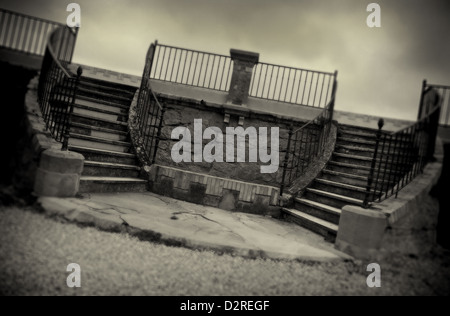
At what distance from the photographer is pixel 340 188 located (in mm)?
4914

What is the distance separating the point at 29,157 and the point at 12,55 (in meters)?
6.70

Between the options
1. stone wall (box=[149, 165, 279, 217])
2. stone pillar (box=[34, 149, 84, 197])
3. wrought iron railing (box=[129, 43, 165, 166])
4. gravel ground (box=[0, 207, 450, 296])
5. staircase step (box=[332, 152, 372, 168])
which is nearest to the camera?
gravel ground (box=[0, 207, 450, 296])

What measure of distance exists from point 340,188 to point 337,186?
7cm

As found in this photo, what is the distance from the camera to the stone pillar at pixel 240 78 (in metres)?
7.23

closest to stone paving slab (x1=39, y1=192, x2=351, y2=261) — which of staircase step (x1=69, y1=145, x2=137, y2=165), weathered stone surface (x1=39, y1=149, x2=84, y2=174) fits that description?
weathered stone surface (x1=39, y1=149, x2=84, y2=174)

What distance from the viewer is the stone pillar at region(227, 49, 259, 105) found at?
7227 millimetres

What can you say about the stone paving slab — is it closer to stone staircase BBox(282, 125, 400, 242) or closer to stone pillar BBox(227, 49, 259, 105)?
stone staircase BBox(282, 125, 400, 242)

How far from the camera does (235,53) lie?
7184mm

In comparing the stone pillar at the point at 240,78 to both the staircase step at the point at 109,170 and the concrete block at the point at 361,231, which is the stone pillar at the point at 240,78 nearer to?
the staircase step at the point at 109,170

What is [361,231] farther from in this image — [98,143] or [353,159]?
[98,143]

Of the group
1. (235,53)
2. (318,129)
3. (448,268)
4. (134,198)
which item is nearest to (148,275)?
(134,198)

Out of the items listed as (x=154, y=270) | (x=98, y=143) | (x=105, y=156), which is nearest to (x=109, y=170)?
(x=105, y=156)

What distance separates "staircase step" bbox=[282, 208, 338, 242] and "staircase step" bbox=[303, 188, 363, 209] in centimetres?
52

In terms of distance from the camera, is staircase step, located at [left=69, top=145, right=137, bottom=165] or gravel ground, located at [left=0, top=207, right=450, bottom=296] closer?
gravel ground, located at [left=0, top=207, right=450, bottom=296]
